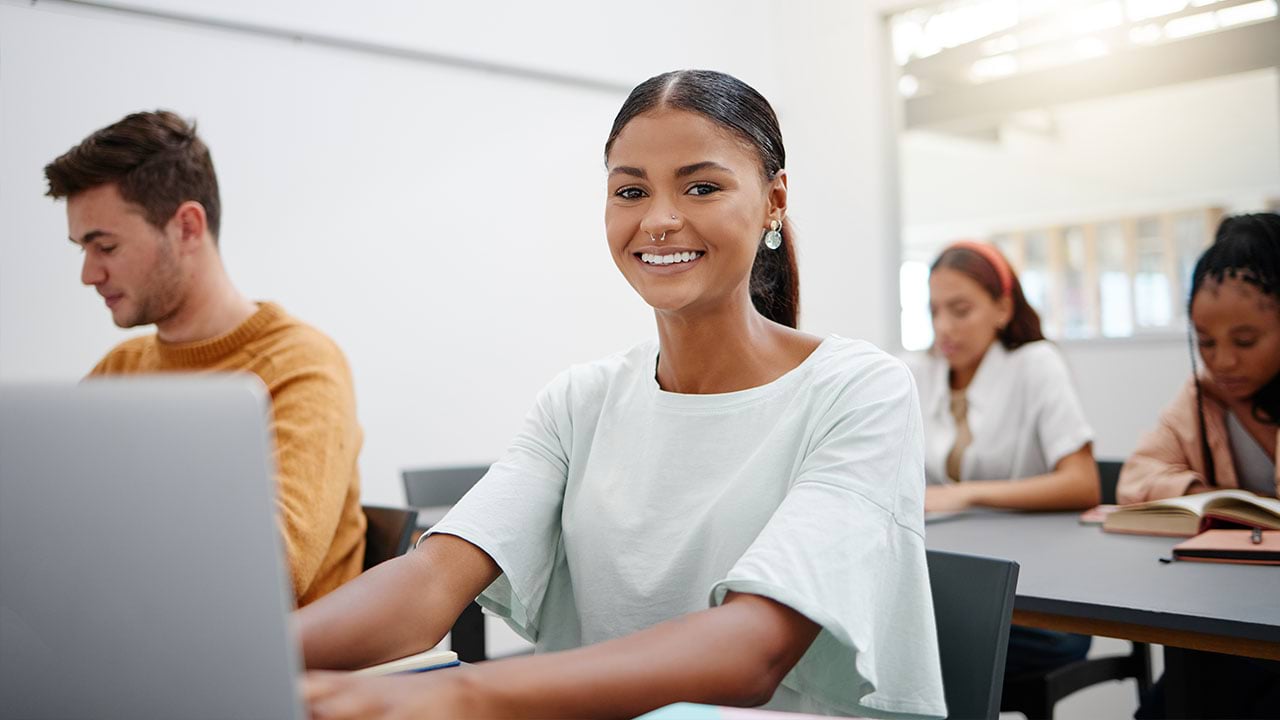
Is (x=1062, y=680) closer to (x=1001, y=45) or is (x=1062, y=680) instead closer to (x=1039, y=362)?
(x=1039, y=362)

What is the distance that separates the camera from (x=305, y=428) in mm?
1748

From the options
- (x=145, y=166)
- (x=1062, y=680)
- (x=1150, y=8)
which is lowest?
(x=1062, y=680)

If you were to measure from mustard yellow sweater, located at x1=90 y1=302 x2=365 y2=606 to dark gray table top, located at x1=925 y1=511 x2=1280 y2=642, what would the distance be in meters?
1.01

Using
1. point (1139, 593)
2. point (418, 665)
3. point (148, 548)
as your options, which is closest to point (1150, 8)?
point (1139, 593)

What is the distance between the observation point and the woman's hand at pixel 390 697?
0.77 meters

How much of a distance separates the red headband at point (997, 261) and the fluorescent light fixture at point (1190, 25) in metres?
1.88

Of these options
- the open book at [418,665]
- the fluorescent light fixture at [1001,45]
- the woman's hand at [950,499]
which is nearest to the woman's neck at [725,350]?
the open book at [418,665]

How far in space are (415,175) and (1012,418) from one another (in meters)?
2.21

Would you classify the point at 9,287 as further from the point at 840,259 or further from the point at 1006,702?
the point at 840,259

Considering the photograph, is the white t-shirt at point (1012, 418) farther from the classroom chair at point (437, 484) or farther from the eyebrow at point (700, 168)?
the eyebrow at point (700, 168)

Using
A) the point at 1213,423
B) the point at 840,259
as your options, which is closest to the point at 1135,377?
the point at 840,259

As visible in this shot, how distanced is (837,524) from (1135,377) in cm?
360

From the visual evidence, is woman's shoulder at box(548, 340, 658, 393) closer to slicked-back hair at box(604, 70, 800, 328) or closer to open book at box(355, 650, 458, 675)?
slicked-back hair at box(604, 70, 800, 328)

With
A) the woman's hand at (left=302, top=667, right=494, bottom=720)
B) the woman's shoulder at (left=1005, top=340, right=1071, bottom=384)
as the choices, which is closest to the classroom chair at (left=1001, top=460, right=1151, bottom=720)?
the woman's shoulder at (left=1005, top=340, right=1071, bottom=384)
